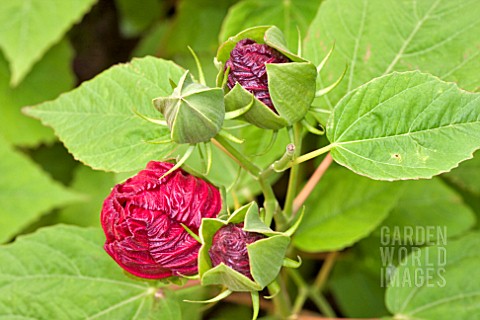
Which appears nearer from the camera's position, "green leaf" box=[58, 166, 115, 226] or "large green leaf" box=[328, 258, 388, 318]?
"large green leaf" box=[328, 258, 388, 318]

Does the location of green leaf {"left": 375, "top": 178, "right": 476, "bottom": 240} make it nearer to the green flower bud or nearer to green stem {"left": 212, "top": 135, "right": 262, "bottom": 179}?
green stem {"left": 212, "top": 135, "right": 262, "bottom": 179}

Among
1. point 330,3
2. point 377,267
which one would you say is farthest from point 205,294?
point 330,3

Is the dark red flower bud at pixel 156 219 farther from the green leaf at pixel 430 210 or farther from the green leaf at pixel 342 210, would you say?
the green leaf at pixel 430 210

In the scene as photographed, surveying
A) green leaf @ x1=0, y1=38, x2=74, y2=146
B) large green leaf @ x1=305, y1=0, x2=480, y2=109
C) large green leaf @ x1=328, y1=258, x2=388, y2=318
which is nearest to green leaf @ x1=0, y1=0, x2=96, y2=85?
green leaf @ x1=0, y1=38, x2=74, y2=146

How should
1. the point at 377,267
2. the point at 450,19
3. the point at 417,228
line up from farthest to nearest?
the point at 377,267 → the point at 417,228 → the point at 450,19

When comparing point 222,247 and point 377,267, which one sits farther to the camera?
point 377,267

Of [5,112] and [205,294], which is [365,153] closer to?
[205,294]

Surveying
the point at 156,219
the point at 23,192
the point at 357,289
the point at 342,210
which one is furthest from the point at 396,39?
the point at 23,192
